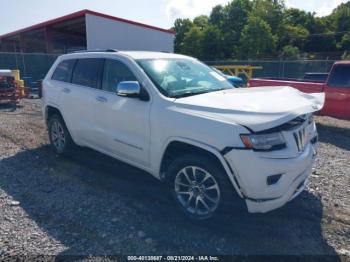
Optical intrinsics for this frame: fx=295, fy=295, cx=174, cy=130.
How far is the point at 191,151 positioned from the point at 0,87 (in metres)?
11.0

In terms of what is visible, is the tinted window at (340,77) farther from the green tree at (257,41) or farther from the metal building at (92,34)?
the green tree at (257,41)

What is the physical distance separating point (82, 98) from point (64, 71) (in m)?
1.03

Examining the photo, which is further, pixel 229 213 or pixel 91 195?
pixel 91 195

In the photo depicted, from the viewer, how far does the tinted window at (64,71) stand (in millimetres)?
5156

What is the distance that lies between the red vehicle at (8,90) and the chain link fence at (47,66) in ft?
22.9

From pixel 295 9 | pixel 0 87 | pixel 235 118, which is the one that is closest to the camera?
pixel 235 118

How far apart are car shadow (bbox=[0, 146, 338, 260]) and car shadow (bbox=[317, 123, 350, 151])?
3.35 m

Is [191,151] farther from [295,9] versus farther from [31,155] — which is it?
[295,9]

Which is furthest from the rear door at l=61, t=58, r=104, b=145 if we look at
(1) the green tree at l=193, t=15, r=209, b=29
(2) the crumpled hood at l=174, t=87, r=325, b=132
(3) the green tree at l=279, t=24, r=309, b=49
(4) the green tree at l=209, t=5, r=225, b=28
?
(1) the green tree at l=193, t=15, r=209, b=29

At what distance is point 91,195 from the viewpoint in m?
4.04

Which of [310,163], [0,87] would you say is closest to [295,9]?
[0,87]

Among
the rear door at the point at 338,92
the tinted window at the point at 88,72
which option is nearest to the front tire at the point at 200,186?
the tinted window at the point at 88,72

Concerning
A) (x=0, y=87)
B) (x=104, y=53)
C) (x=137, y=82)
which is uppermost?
(x=104, y=53)

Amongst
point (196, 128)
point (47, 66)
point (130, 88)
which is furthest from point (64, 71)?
point (47, 66)
